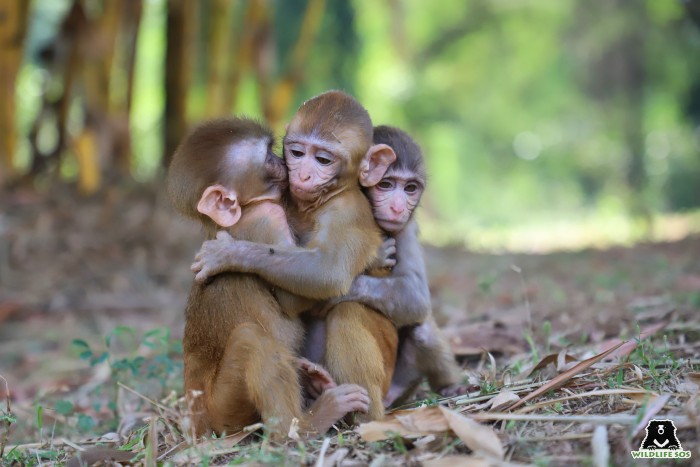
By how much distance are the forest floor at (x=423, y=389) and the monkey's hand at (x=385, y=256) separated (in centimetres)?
74

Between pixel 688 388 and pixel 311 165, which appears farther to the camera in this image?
pixel 311 165

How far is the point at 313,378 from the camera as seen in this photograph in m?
3.90

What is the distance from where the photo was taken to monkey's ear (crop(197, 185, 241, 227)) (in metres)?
3.97

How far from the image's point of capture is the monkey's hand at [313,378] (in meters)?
3.85

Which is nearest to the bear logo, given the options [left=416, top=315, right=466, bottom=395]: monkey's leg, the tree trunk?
[left=416, top=315, right=466, bottom=395]: monkey's leg

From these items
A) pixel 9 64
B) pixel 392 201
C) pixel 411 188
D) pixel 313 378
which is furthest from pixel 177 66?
pixel 313 378

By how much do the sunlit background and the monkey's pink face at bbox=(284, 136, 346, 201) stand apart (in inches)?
248

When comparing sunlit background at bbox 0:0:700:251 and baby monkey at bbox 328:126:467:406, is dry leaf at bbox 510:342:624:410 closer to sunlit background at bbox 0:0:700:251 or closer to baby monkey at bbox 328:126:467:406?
baby monkey at bbox 328:126:467:406

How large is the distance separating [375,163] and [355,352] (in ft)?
3.60

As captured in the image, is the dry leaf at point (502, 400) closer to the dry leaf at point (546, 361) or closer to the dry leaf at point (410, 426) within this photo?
the dry leaf at point (410, 426)

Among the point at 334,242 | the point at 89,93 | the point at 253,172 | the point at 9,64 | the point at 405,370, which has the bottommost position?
the point at 405,370

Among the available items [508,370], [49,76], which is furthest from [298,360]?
[49,76]

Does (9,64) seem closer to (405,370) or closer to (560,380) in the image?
(405,370)

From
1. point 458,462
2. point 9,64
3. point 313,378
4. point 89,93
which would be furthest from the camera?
point 89,93
